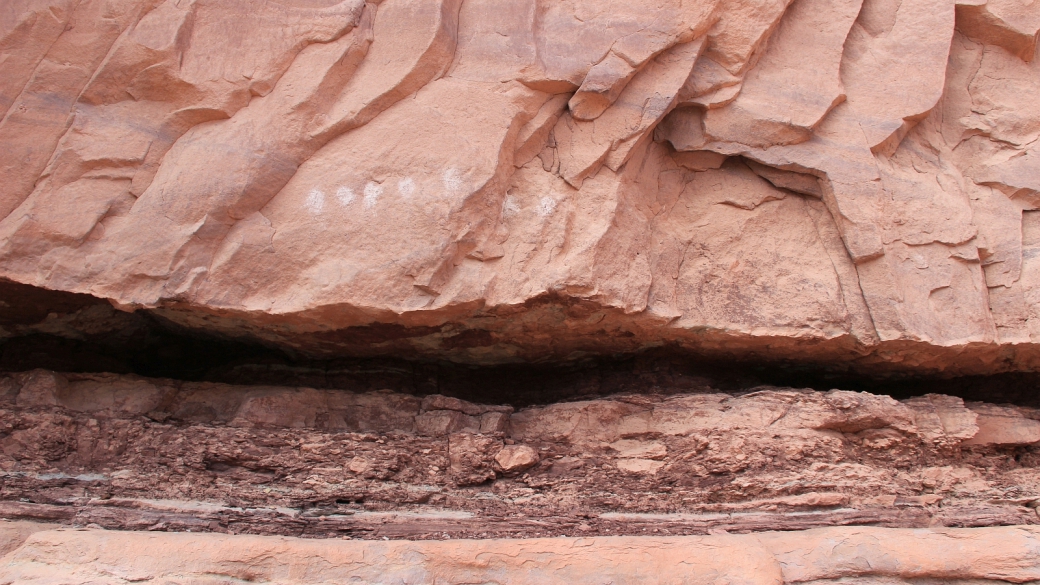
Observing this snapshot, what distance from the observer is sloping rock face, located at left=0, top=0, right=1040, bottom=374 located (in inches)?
146

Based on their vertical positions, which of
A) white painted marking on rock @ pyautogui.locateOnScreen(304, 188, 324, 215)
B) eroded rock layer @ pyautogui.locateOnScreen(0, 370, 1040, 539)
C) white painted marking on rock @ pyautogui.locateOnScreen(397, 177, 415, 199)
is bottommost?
eroded rock layer @ pyautogui.locateOnScreen(0, 370, 1040, 539)

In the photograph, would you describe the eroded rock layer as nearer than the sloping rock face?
Yes

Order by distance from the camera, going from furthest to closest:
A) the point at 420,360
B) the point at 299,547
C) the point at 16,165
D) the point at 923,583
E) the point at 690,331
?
the point at 420,360, the point at 690,331, the point at 16,165, the point at 923,583, the point at 299,547

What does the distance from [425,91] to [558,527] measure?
7.13 feet

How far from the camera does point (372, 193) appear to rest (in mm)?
3799

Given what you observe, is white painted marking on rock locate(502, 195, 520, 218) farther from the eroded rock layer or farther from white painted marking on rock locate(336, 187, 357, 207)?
the eroded rock layer

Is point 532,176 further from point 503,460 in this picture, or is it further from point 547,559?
point 547,559

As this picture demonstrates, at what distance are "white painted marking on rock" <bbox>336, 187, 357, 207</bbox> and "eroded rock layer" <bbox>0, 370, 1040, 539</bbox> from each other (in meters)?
1.04

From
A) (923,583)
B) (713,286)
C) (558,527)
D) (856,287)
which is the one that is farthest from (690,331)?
(923,583)

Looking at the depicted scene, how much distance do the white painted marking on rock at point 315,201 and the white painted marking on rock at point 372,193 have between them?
210 millimetres

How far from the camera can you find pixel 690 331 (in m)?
4.06

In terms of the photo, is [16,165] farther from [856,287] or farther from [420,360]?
[856,287]

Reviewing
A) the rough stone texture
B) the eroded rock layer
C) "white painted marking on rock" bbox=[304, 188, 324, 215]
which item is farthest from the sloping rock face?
the rough stone texture

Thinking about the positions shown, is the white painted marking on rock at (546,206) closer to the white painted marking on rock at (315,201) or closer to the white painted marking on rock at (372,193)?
the white painted marking on rock at (372,193)
